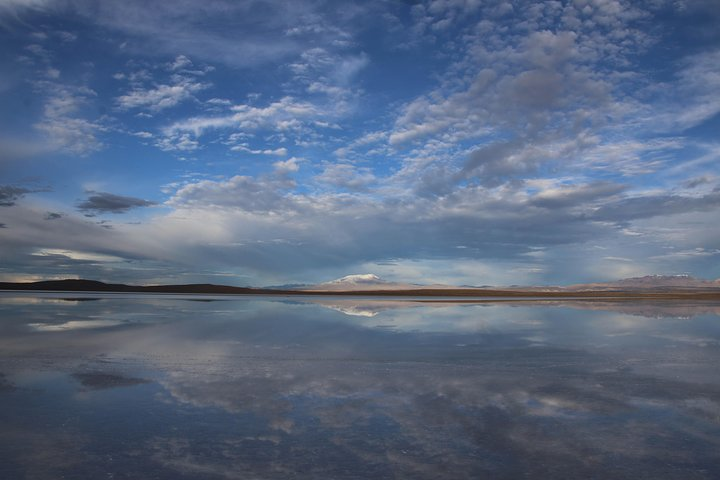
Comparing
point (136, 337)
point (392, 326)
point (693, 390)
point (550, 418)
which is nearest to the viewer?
point (550, 418)

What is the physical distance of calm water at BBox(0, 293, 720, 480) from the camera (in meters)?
4.70

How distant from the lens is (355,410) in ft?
21.8

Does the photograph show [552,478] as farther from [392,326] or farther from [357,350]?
[392,326]

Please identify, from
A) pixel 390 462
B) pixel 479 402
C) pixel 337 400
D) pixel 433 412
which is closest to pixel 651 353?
pixel 479 402

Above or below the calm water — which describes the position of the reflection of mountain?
above

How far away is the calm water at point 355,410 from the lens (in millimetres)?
4703

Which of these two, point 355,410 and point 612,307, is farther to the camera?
point 612,307

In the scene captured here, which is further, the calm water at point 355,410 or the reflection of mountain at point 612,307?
the reflection of mountain at point 612,307

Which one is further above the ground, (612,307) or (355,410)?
(612,307)

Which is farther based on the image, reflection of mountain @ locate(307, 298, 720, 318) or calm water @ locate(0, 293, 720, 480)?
reflection of mountain @ locate(307, 298, 720, 318)

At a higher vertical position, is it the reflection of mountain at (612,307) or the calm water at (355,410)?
the reflection of mountain at (612,307)

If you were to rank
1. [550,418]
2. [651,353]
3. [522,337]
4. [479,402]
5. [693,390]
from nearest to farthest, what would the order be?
[550,418]
[479,402]
[693,390]
[651,353]
[522,337]

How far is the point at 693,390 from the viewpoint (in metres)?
Answer: 7.89

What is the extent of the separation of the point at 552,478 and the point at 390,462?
4.91 ft
